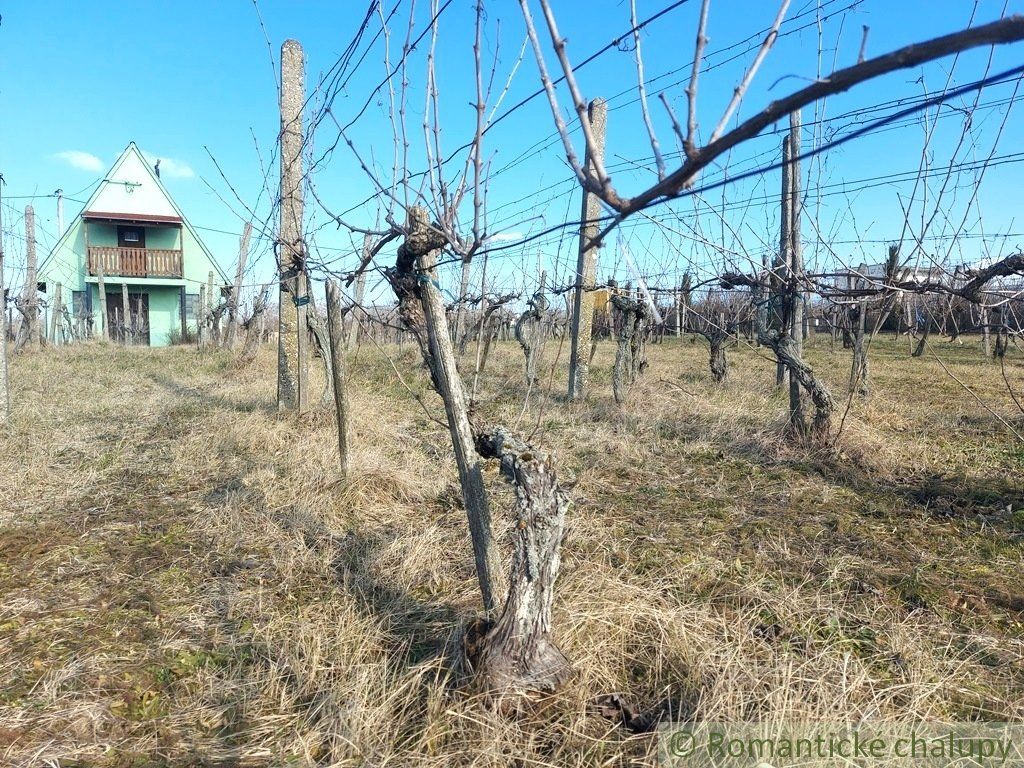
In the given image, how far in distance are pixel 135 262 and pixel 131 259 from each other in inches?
5.9

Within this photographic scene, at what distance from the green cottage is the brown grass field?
17807 mm

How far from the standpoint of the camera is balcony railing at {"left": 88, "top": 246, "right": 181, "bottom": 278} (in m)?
21.2

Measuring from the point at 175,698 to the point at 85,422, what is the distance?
19.0 ft

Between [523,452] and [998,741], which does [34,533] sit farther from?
[998,741]

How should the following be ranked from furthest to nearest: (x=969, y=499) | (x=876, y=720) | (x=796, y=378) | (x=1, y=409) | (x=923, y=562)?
1. (x=1, y=409)
2. (x=796, y=378)
3. (x=969, y=499)
4. (x=923, y=562)
5. (x=876, y=720)

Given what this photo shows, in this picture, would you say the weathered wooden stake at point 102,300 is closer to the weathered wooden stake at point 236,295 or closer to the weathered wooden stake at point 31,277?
the weathered wooden stake at point 31,277

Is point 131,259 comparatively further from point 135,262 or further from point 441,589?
point 441,589

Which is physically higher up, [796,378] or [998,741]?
[796,378]

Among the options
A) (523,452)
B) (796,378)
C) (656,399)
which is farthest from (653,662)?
(656,399)

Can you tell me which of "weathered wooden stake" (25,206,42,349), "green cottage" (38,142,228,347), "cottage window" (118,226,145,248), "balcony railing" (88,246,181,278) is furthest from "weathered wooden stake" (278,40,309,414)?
"cottage window" (118,226,145,248)

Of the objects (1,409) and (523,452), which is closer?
(523,452)

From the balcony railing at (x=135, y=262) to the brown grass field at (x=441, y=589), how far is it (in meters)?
17.7

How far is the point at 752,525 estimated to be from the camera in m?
3.97

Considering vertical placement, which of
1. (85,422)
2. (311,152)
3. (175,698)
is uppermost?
(311,152)
